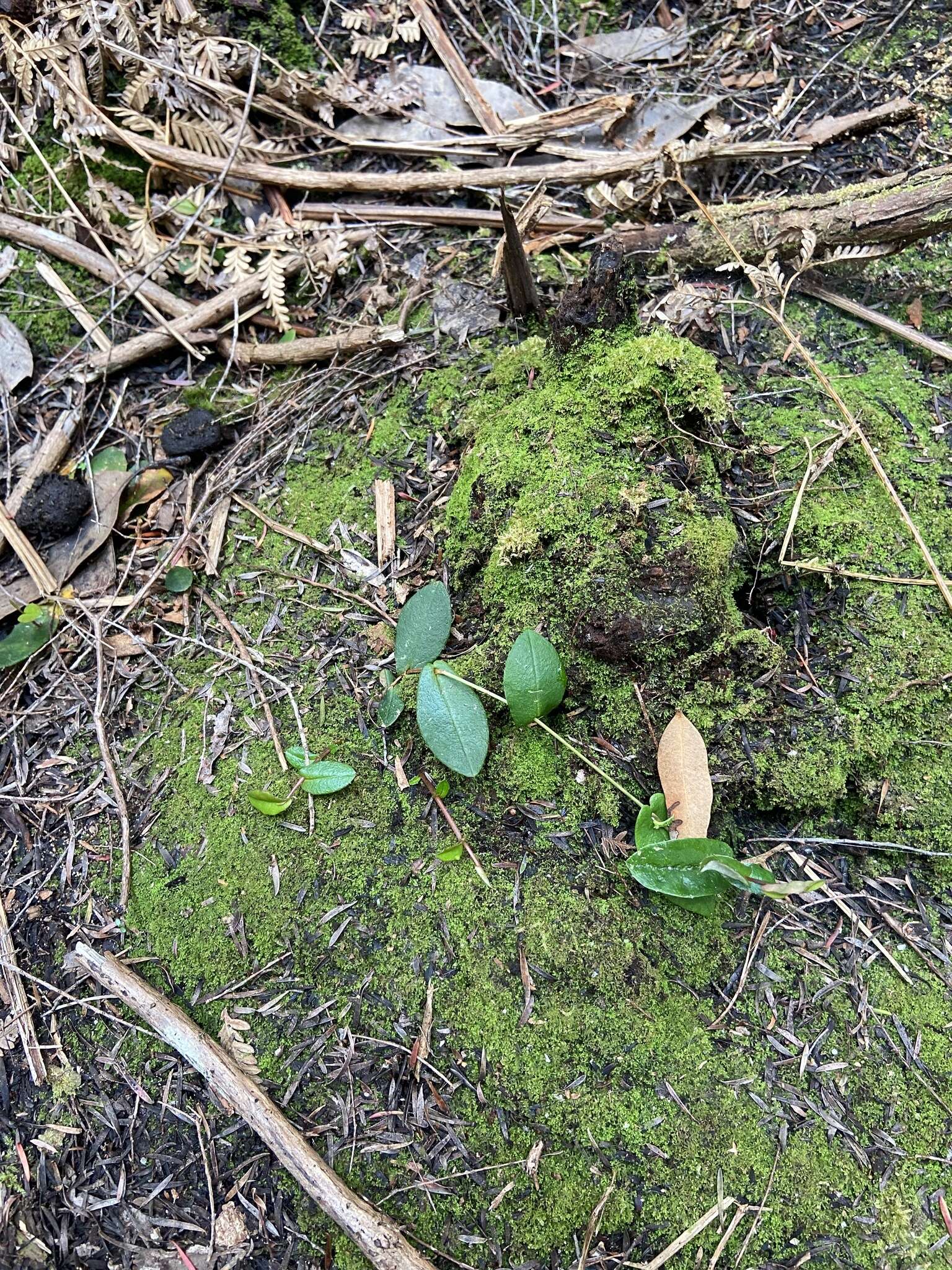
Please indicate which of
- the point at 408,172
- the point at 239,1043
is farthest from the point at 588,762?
the point at 408,172

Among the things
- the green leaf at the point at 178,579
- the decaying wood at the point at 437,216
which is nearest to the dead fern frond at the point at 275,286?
the decaying wood at the point at 437,216

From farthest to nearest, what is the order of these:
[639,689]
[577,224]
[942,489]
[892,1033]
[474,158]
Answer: [474,158], [577,224], [942,489], [639,689], [892,1033]

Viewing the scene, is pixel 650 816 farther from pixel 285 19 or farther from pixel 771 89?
pixel 285 19

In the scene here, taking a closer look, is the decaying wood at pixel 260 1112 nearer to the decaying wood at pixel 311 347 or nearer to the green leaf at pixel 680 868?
the green leaf at pixel 680 868

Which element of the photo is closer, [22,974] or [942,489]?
[22,974]

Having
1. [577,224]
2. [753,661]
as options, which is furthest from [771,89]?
[753,661]

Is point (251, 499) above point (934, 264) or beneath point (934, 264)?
above

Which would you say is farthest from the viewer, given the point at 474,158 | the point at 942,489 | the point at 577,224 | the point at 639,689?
the point at 474,158
